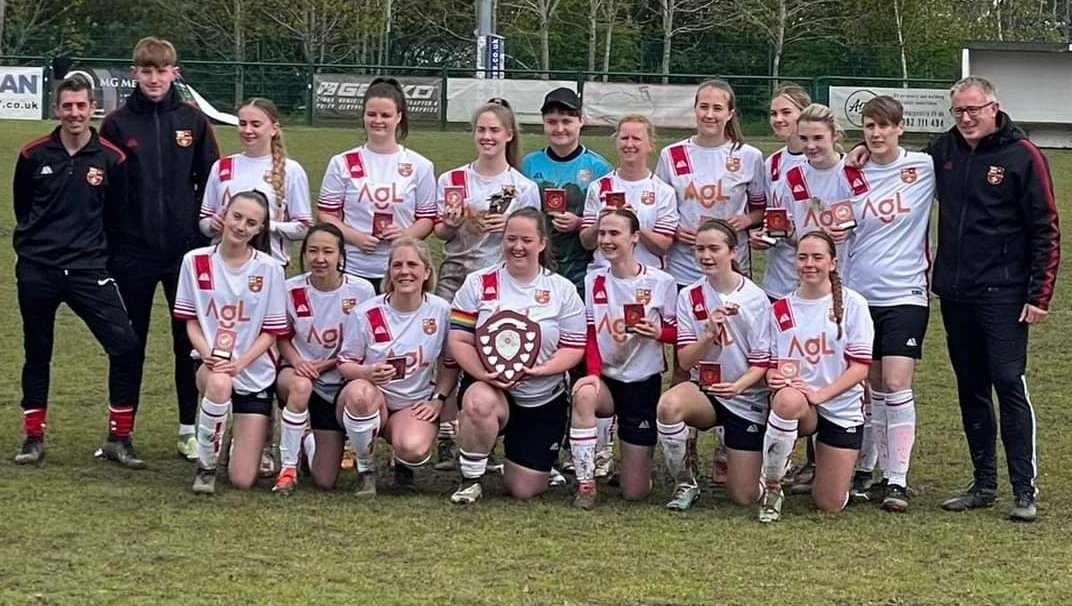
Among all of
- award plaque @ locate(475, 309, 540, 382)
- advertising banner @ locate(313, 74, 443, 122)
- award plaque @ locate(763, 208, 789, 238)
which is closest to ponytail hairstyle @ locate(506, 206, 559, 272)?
award plaque @ locate(475, 309, 540, 382)

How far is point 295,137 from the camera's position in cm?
2866

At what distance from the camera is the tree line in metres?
41.9

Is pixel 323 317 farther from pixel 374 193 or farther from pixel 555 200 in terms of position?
pixel 555 200

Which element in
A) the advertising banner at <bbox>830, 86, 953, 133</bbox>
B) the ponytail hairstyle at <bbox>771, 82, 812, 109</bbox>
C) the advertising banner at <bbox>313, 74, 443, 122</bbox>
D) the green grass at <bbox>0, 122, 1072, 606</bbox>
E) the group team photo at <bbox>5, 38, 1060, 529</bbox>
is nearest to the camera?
the green grass at <bbox>0, 122, 1072, 606</bbox>

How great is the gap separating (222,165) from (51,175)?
0.74 metres

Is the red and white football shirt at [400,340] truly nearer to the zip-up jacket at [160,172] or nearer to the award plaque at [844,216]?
the zip-up jacket at [160,172]

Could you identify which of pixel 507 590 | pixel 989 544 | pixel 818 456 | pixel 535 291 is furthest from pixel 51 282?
pixel 989 544

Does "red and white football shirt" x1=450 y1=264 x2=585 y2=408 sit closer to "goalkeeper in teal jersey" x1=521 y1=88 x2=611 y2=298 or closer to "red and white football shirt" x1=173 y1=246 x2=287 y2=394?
"goalkeeper in teal jersey" x1=521 y1=88 x2=611 y2=298

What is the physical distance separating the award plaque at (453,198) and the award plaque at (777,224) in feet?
4.38

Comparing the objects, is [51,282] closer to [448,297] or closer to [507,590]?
[448,297]

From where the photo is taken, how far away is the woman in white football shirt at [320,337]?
268 inches

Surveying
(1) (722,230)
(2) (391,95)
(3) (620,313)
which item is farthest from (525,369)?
(2) (391,95)

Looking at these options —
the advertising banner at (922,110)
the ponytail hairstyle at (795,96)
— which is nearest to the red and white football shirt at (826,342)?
the ponytail hairstyle at (795,96)

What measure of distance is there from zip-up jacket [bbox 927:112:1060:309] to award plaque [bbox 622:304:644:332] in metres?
1.26
